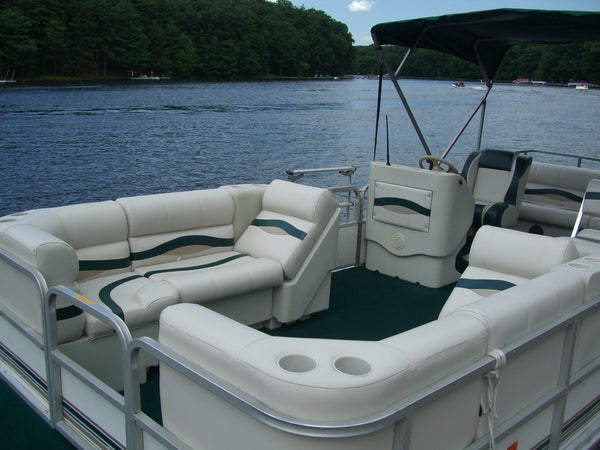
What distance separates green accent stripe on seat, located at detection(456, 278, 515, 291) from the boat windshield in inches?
80.4

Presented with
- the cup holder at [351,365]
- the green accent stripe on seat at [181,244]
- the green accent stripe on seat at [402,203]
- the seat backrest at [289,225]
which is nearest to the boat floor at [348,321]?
the seat backrest at [289,225]

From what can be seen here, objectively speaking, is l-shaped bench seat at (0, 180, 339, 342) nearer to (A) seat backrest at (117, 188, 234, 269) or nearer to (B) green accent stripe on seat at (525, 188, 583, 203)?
(A) seat backrest at (117, 188, 234, 269)

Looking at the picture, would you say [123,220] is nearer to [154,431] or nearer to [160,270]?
[160,270]

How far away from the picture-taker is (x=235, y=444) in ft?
4.92

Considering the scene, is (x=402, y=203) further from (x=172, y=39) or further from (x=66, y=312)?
(x=172, y=39)

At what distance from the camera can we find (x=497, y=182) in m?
5.34

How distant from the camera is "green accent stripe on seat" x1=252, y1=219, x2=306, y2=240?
3658 millimetres

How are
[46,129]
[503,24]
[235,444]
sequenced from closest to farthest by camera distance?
1. [235,444]
2. [503,24]
3. [46,129]

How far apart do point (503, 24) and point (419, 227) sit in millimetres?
1673

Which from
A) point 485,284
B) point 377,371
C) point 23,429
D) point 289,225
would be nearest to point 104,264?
point 23,429

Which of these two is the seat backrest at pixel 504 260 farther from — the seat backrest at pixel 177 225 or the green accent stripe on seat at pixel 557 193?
the green accent stripe on seat at pixel 557 193

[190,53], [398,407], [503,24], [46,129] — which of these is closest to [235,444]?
[398,407]

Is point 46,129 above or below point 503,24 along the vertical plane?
below

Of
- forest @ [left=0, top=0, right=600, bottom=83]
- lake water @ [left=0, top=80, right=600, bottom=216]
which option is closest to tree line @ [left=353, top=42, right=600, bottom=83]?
forest @ [left=0, top=0, right=600, bottom=83]
